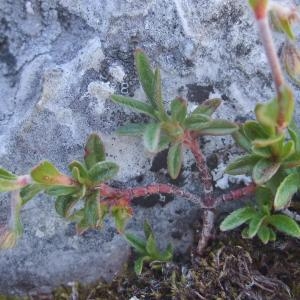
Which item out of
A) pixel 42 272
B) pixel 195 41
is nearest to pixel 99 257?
pixel 42 272

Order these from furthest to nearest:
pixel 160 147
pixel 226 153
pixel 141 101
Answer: pixel 226 153 → pixel 141 101 → pixel 160 147

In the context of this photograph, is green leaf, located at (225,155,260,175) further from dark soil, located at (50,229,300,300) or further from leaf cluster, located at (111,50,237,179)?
dark soil, located at (50,229,300,300)

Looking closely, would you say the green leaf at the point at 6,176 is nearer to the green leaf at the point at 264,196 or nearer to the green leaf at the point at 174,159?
the green leaf at the point at 174,159

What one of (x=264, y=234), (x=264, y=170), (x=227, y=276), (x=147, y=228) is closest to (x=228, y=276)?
(x=227, y=276)

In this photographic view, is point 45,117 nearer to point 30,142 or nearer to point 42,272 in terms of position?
point 30,142

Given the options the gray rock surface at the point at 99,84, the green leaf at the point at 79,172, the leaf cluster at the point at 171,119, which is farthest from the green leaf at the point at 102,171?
the gray rock surface at the point at 99,84
